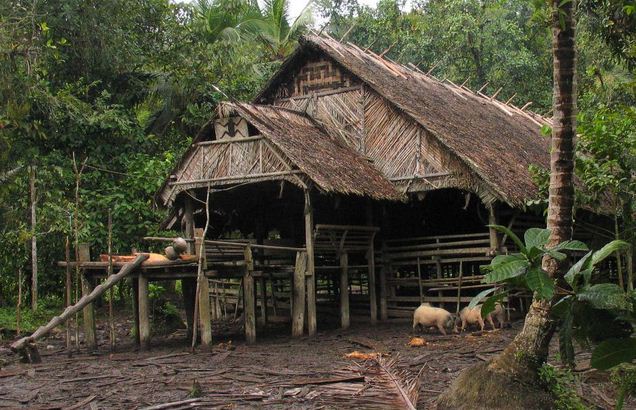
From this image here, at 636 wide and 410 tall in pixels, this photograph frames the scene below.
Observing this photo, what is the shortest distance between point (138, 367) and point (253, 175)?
387 cm

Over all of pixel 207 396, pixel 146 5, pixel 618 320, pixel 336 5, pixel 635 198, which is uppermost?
pixel 336 5

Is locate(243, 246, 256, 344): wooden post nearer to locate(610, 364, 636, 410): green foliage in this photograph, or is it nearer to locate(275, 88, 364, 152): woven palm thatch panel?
locate(275, 88, 364, 152): woven palm thatch panel

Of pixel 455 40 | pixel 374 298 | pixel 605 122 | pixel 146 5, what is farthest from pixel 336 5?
pixel 605 122

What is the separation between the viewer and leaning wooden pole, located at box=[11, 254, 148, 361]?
34.3 ft

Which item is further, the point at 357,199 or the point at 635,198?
the point at 357,199

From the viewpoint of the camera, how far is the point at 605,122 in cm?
974

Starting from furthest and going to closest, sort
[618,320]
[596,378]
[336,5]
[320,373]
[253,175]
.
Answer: [336,5]
[253,175]
[320,373]
[596,378]
[618,320]

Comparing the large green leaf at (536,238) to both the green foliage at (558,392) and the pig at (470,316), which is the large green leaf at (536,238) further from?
the pig at (470,316)

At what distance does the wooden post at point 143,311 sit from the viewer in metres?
11.4

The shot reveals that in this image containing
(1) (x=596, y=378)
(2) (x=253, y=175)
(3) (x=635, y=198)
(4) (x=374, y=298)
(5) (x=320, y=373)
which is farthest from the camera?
(4) (x=374, y=298)

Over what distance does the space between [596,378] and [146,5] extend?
13.1m

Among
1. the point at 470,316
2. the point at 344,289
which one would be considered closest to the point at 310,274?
the point at 344,289

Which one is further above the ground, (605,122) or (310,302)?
(605,122)

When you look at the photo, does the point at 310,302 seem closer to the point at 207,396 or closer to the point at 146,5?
the point at 207,396
